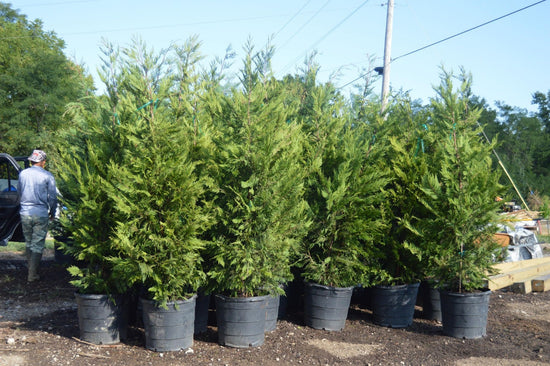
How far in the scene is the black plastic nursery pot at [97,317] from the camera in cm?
530

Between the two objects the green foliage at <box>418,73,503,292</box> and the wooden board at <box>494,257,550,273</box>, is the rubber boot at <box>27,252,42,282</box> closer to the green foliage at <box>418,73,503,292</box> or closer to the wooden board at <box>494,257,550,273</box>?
the green foliage at <box>418,73,503,292</box>

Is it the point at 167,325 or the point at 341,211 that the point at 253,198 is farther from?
the point at 167,325

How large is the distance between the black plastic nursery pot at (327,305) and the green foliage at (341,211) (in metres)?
0.12

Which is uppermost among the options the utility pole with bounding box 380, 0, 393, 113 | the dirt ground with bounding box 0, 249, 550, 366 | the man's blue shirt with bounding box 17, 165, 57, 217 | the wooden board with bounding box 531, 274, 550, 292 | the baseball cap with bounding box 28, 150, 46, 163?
the utility pole with bounding box 380, 0, 393, 113

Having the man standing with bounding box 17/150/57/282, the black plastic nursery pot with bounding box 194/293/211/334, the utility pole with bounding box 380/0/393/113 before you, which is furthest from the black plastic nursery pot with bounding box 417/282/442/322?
the utility pole with bounding box 380/0/393/113

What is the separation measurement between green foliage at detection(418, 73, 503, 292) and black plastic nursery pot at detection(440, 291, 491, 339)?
17 cm

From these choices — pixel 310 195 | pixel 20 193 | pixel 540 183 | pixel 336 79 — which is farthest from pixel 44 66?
pixel 540 183

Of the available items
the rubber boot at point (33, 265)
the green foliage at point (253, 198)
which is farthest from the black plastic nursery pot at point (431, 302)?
the rubber boot at point (33, 265)

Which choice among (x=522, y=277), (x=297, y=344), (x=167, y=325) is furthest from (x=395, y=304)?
(x=522, y=277)

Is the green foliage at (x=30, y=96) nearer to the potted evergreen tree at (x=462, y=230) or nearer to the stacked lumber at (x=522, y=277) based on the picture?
the stacked lumber at (x=522, y=277)

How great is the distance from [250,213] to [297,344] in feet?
5.41

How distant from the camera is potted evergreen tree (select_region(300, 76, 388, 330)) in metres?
6.20

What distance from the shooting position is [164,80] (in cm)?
549

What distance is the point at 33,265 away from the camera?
8.31m
